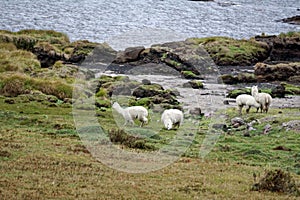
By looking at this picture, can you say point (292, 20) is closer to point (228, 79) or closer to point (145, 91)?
point (228, 79)

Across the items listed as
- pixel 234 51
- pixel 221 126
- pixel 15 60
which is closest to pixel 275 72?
pixel 234 51

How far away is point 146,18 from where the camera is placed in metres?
103

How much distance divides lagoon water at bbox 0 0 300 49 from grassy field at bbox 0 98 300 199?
162 feet

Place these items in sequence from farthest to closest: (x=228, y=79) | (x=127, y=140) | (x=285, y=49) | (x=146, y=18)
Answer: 1. (x=146, y=18)
2. (x=285, y=49)
3. (x=228, y=79)
4. (x=127, y=140)

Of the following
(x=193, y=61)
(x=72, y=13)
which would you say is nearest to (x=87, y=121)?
(x=193, y=61)

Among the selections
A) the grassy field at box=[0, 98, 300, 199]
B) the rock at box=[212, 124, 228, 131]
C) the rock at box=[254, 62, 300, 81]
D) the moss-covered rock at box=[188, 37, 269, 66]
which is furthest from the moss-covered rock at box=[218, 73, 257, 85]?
the grassy field at box=[0, 98, 300, 199]

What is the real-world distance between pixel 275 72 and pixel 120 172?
40956mm

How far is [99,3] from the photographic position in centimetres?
12512

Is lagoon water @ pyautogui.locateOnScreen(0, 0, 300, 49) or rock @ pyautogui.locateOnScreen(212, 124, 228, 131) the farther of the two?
lagoon water @ pyautogui.locateOnScreen(0, 0, 300, 49)

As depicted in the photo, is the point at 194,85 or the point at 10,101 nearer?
the point at 10,101

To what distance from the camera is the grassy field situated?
43.1ft

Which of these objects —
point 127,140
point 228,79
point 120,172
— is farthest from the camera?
point 228,79

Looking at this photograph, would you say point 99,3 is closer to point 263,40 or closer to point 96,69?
point 263,40

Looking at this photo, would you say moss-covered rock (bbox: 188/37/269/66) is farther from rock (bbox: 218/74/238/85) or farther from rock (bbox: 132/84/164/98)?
rock (bbox: 132/84/164/98)
